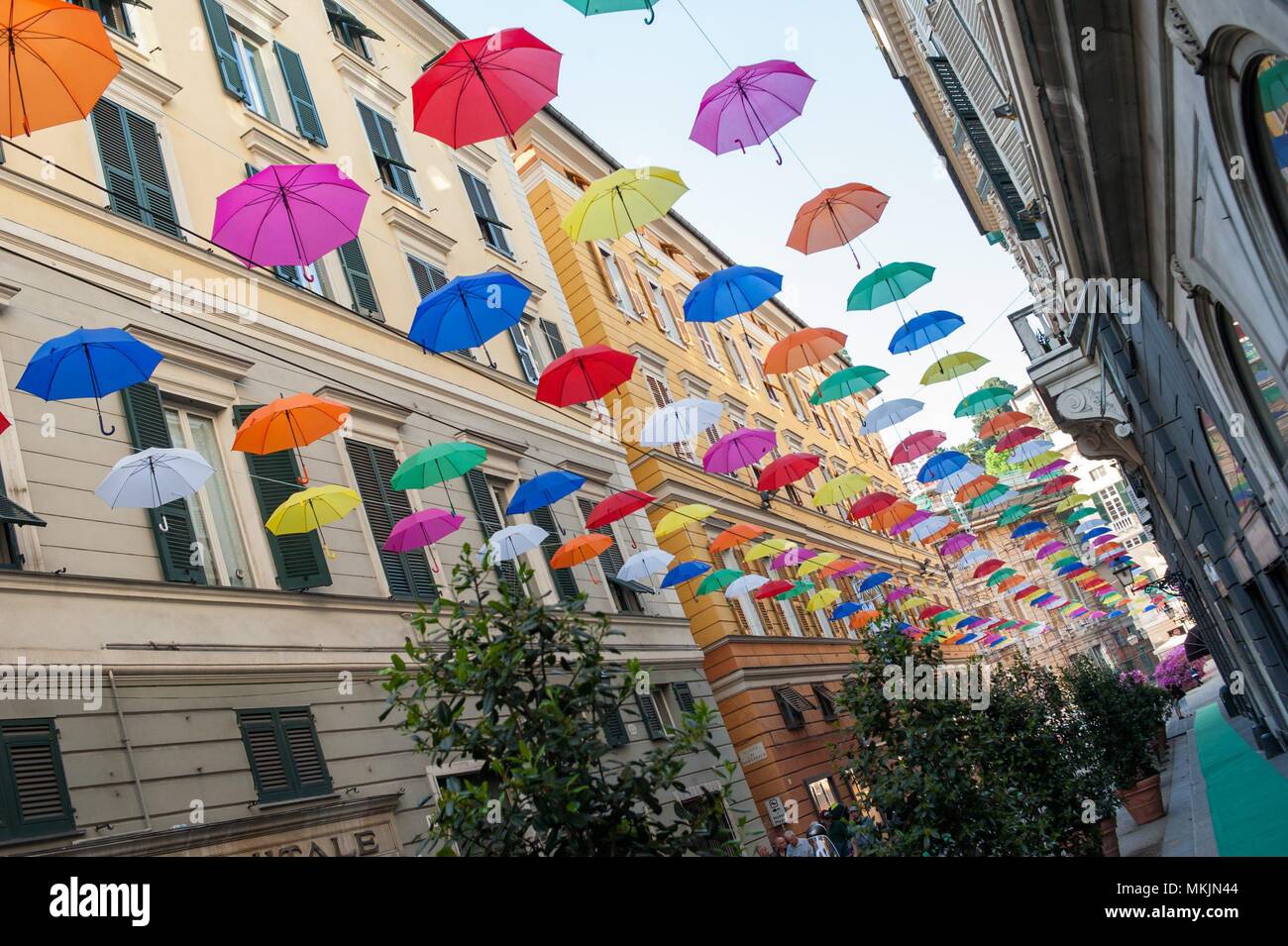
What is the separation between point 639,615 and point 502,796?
14.3 meters

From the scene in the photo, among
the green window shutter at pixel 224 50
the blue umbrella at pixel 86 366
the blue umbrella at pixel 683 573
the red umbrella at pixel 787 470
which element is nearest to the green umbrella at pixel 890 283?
the red umbrella at pixel 787 470

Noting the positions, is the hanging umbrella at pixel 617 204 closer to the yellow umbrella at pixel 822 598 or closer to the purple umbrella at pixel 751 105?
the purple umbrella at pixel 751 105

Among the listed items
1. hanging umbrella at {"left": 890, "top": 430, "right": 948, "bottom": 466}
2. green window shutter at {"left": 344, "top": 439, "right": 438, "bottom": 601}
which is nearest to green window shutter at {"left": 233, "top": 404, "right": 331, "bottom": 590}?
green window shutter at {"left": 344, "top": 439, "right": 438, "bottom": 601}

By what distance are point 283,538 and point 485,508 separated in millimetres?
4941

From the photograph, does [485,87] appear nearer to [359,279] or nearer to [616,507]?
[359,279]

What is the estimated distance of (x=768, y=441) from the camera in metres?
17.9

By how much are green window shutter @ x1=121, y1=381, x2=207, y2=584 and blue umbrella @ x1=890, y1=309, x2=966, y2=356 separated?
11.6 metres

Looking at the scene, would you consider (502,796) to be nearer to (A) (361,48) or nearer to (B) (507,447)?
(B) (507,447)

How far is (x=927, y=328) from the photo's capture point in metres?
17.9

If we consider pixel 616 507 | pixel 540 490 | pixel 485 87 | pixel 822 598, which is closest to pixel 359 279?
pixel 540 490

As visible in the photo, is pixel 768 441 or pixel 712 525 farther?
pixel 712 525
